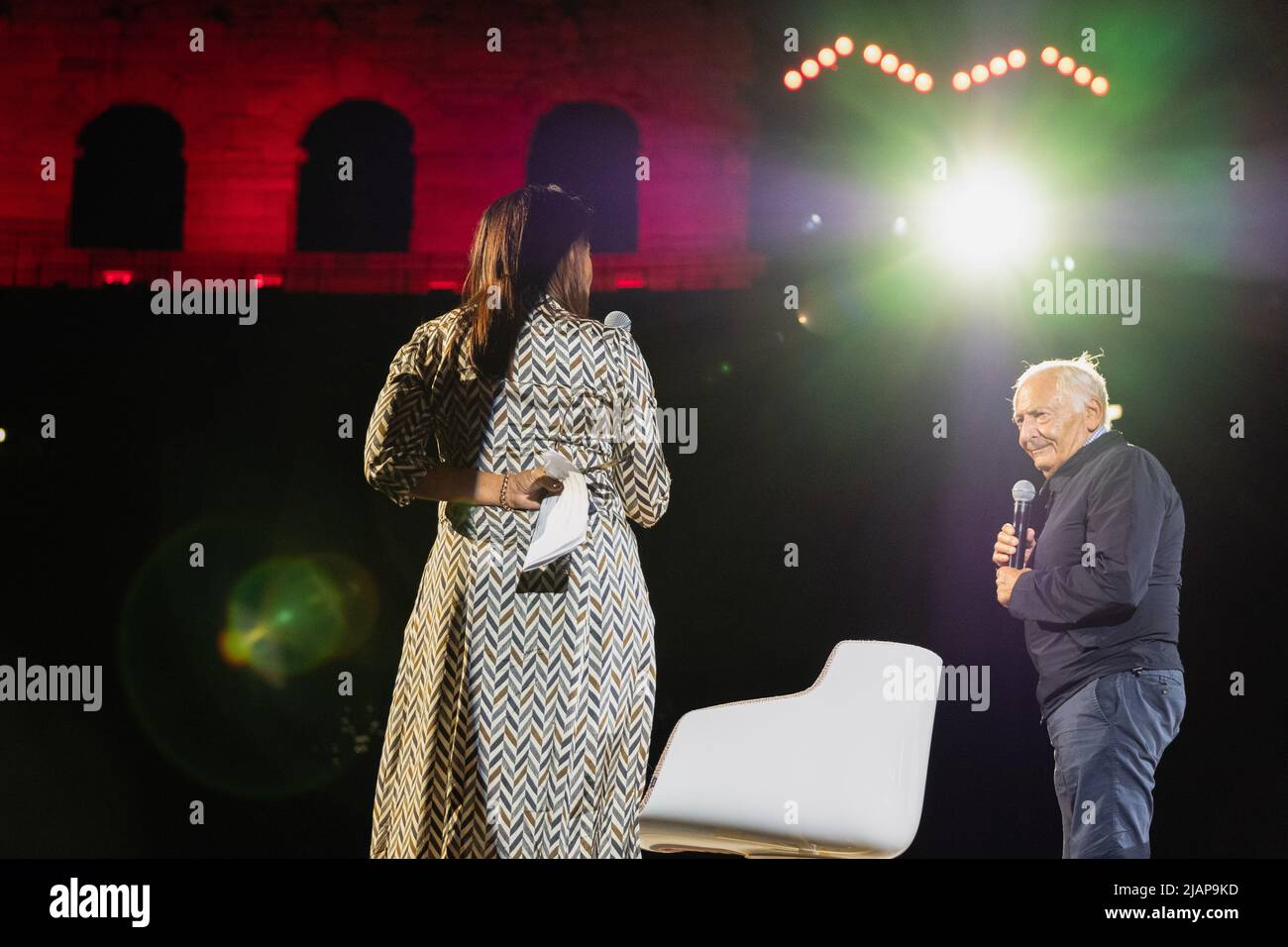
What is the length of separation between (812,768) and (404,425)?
4.60 feet

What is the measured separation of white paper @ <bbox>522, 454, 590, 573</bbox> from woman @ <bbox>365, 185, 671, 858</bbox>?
0.11 ft

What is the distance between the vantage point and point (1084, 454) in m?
3.19

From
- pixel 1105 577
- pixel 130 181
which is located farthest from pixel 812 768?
pixel 130 181

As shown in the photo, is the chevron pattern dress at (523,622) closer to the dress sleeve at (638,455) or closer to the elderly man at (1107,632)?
the dress sleeve at (638,455)

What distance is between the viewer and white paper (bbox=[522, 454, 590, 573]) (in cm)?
230

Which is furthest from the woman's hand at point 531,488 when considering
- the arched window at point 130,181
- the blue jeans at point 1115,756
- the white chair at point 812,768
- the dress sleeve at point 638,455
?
the arched window at point 130,181

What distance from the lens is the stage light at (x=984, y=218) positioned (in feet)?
12.8

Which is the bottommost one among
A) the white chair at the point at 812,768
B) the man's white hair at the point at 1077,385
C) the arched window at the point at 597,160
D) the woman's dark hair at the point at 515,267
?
the white chair at the point at 812,768

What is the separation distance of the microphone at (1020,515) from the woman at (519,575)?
1.20m

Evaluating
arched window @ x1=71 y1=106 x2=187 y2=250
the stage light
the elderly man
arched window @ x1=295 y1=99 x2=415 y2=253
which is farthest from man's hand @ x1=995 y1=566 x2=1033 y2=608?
arched window @ x1=71 y1=106 x2=187 y2=250
